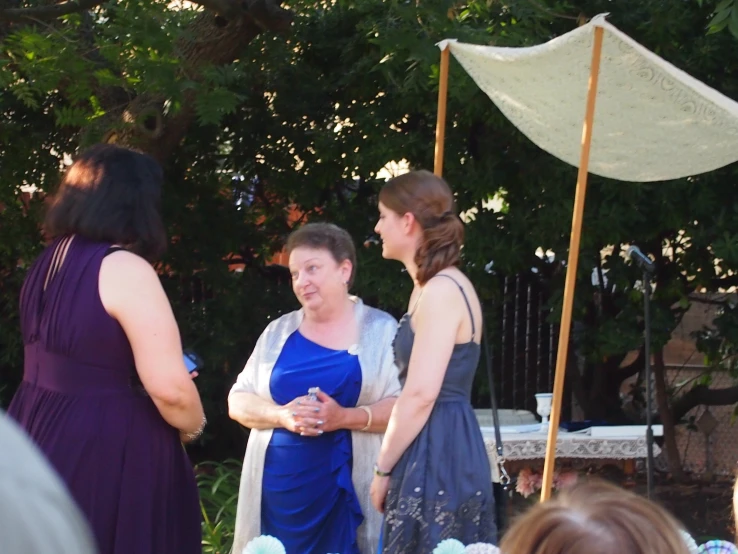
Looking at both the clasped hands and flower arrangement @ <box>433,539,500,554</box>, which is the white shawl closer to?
the clasped hands

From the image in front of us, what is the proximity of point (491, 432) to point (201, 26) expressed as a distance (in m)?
2.67

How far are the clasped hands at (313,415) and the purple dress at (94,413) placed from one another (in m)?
0.59

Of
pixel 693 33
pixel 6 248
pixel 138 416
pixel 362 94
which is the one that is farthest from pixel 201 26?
pixel 138 416

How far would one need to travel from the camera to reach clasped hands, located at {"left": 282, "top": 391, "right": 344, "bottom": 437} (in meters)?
3.02

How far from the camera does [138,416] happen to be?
2.47 metres

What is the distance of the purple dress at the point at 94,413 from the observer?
7.88 ft

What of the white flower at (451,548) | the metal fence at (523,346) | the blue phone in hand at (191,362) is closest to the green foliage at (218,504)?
the metal fence at (523,346)

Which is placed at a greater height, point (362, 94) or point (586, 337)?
point (362, 94)

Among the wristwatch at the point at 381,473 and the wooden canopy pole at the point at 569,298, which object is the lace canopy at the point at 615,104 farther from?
the wristwatch at the point at 381,473

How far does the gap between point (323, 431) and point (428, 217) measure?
Answer: 751 millimetres

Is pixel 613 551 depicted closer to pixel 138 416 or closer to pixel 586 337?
pixel 138 416

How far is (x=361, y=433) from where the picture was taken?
3.18 m

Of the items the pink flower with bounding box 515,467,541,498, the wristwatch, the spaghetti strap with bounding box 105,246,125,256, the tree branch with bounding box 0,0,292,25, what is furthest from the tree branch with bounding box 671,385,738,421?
the spaghetti strap with bounding box 105,246,125,256

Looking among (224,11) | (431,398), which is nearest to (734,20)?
(431,398)
